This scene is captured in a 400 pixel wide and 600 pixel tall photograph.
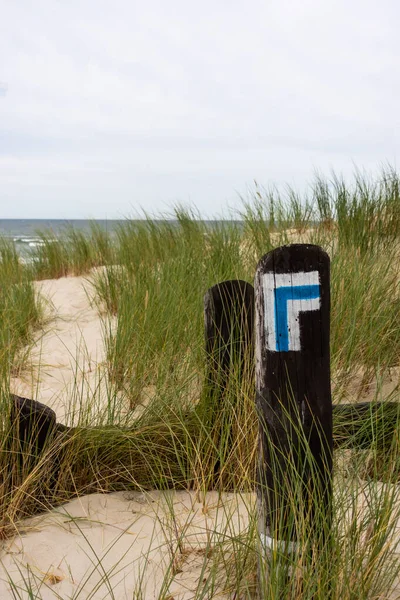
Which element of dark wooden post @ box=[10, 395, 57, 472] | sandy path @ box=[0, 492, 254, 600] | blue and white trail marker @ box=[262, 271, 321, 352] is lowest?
sandy path @ box=[0, 492, 254, 600]

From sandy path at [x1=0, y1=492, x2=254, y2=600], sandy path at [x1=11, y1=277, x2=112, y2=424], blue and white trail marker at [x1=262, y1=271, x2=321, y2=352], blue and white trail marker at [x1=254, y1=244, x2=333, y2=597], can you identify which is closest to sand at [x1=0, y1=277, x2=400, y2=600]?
sandy path at [x1=0, y1=492, x2=254, y2=600]

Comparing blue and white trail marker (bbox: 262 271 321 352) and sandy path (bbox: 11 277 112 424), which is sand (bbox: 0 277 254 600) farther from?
sandy path (bbox: 11 277 112 424)

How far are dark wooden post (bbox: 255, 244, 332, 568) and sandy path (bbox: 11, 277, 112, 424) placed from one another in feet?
5.94

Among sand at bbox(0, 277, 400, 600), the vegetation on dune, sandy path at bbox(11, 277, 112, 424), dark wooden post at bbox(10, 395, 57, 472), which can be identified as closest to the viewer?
the vegetation on dune

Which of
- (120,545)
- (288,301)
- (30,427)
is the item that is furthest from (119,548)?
(288,301)

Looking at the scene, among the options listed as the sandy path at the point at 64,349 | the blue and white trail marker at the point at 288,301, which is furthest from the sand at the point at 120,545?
the sandy path at the point at 64,349

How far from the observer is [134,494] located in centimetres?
243

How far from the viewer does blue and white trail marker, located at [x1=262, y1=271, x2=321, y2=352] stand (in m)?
1.57

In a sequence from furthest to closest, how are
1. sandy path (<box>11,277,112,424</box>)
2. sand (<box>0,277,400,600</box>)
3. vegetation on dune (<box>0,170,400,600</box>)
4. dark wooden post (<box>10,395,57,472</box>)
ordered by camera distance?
sandy path (<box>11,277,112,424</box>)
dark wooden post (<box>10,395,57,472</box>)
sand (<box>0,277,400,600</box>)
vegetation on dune (<box>0,170,400,600</box>)

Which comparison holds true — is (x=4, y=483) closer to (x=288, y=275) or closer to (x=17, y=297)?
(x=288, y=275)

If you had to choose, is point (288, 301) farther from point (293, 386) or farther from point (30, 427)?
point (30, 427)

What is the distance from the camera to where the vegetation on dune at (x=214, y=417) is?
4.96ft

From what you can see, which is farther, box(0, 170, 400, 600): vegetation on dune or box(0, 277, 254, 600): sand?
box(0, 277, 254, 600): sand

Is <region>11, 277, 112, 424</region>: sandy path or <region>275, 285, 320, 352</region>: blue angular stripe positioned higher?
<region>275, 285, 320, 352</region>: blue angular stripe
